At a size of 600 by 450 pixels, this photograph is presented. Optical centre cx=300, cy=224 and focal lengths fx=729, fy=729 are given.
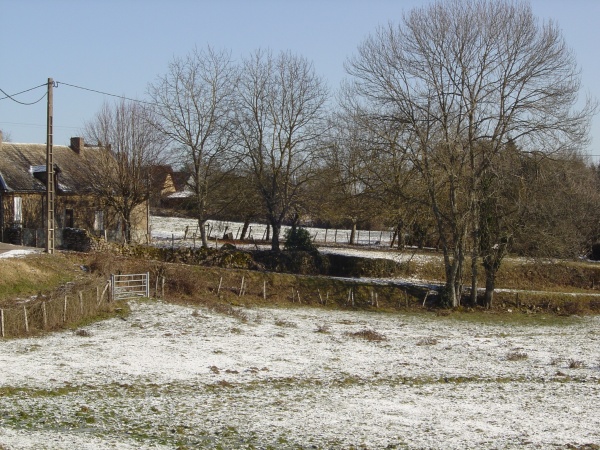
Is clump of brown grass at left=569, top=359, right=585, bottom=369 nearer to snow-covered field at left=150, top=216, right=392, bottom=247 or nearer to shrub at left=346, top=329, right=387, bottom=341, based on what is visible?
shrub at left=346, top=329, right=387, bottom=341

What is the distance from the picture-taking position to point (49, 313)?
27.4m

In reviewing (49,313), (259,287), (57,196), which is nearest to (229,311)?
(259,287)

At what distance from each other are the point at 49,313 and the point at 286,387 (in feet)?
37.2

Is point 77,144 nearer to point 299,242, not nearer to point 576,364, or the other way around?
point 299,242

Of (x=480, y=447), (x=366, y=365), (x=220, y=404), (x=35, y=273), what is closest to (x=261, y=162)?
(x=35, y=273)

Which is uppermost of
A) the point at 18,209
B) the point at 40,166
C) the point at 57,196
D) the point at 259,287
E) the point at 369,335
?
the point at 40,166

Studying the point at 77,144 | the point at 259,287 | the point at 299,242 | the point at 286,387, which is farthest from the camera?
the point at 77,144

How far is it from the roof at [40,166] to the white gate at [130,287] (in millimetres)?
16891

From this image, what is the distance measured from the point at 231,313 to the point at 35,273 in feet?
29.6

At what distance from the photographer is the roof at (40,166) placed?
49.9m

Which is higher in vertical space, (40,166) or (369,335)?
(40,166)

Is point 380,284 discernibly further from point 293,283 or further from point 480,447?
point 480,447

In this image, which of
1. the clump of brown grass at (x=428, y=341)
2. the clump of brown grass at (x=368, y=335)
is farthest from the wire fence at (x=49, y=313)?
the clump of brown grass at (x=428, y=341)

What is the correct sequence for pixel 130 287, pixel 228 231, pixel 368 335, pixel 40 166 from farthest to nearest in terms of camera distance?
pixel 228 231 < pixel 40 166 < pixel 130 287 < pixel 368 335
